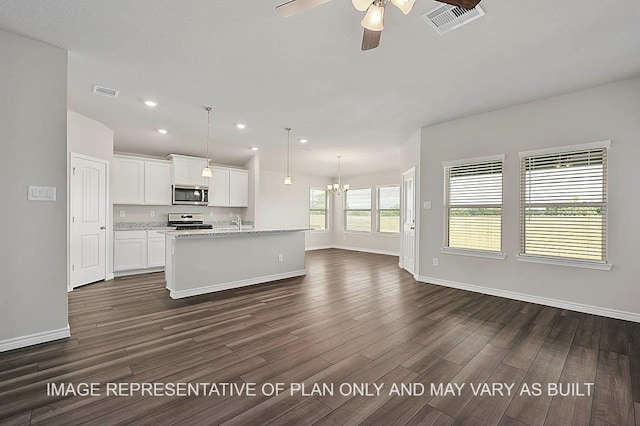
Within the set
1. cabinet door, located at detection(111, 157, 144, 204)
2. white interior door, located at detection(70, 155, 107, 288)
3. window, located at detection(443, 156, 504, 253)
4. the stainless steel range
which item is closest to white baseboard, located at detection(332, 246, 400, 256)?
window, located at detection(443, 156, 504, 253)

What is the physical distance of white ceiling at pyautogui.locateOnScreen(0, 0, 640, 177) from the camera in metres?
2.28

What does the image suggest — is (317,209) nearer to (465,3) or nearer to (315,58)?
(315,58)

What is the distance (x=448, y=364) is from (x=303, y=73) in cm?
312

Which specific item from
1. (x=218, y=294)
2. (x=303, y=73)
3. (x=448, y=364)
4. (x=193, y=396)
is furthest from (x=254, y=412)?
(x=303, y=73)

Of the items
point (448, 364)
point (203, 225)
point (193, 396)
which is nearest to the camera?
point (193, 396)

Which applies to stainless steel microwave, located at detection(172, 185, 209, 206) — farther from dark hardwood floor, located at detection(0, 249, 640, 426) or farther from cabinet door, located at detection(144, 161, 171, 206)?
dark hardwood floor, located at detection(0, 249, 640, 426)

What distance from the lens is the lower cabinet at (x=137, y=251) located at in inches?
215

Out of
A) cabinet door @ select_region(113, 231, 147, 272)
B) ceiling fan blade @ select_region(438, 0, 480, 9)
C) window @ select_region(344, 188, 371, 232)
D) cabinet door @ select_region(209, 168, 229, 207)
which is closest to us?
ceiling fan blade @ select_region(438, 0, 480, 9)

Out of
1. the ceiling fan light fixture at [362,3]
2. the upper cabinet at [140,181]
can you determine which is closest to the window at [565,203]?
the ceiling fan light fixture at [362,3]

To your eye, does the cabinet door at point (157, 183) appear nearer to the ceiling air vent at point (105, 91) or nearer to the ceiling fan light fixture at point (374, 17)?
the ceiling air vent at point (105, 91)

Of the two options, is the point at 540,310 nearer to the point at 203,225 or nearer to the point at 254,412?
the point at 254,412

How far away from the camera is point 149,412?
5.74 feet

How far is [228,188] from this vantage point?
717 cm

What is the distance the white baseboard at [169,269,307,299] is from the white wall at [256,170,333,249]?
2.90 m
